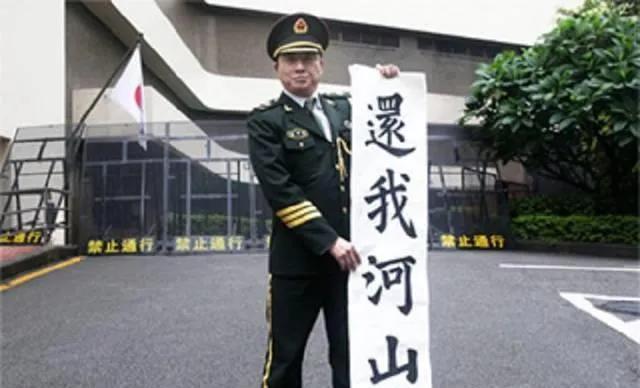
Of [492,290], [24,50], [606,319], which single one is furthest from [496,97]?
[24,50]

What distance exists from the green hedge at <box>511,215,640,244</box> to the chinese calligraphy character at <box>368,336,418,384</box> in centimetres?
820

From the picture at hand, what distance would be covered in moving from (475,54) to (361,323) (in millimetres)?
17691

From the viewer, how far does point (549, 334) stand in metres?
3.74

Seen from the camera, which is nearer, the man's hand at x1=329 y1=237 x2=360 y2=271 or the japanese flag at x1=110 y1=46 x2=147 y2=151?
the man's hand at x1=329 y1=237 x2=360 y2=271

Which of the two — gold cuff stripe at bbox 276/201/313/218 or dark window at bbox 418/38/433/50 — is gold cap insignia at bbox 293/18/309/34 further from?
dark window at bbox 418/38/433/50

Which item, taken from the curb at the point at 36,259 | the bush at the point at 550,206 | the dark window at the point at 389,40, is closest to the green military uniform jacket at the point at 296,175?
the curb at the point at 36,259

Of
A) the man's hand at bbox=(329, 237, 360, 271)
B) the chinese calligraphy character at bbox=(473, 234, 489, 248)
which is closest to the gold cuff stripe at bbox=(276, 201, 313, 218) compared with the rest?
the man's hand at bbox=(329, 237, 360, 271)

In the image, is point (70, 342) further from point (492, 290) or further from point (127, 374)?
point (492, 290)

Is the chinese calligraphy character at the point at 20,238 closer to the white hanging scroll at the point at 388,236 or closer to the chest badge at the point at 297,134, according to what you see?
the chest badge at the point at 297,134

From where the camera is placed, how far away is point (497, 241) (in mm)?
9578

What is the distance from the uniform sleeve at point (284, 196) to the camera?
188 cm

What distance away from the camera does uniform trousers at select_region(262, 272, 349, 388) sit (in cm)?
200

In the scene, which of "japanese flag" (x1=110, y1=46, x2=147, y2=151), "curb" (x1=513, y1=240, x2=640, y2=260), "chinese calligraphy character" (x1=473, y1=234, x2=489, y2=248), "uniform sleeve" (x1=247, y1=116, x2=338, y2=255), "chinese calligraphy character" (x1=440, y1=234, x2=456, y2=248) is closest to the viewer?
"uniform sleeve" (x1=247, y1=116, x2=338, y2=255)

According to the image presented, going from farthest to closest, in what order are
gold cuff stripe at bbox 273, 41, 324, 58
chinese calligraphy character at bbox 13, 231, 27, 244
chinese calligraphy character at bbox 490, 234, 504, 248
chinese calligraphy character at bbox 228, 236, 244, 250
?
1. chinese calligraphy character at bbox 490, 234, 504, 248
2. chinese calligraphy character at bbox 228, 236, 244, 250
3. chinese calligraphy character at bbox 13, 231, 27, 244
4. gold cuff stripe at bbox 273, 41, 324, 58
